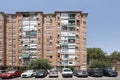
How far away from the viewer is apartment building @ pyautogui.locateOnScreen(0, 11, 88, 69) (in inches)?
4087

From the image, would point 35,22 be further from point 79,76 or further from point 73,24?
point 79,76

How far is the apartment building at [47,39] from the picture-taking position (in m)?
104

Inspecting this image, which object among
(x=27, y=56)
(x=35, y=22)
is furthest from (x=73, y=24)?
(x=27, y=56)

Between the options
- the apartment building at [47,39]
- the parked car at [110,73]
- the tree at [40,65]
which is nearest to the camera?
the parked car at [110,73]

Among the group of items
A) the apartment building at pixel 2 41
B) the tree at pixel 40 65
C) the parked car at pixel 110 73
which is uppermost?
the apartment building at pixel 2 41

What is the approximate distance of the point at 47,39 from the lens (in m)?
105

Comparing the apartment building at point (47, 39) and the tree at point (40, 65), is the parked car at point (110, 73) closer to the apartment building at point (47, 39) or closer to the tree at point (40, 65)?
the tree at point (40, 65)

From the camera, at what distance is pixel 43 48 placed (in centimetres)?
10506

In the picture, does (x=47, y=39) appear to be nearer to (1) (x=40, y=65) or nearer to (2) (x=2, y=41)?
(1) (x=40, y=65)

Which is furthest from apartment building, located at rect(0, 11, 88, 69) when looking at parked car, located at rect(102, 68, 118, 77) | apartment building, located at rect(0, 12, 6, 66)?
parked car, located at rect(102, 68, 118, 77)

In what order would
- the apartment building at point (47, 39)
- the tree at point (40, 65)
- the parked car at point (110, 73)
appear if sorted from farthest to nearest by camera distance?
the apartment building at point (47, 39) → the tree at point (40, 65) → the parked car at point (110, 73)

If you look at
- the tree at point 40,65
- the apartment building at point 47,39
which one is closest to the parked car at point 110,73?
the tree at point 40,65

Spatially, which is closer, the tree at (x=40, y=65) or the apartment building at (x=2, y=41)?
the tree at (x=40, y=65)

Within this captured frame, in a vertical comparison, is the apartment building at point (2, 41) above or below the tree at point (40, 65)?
above
